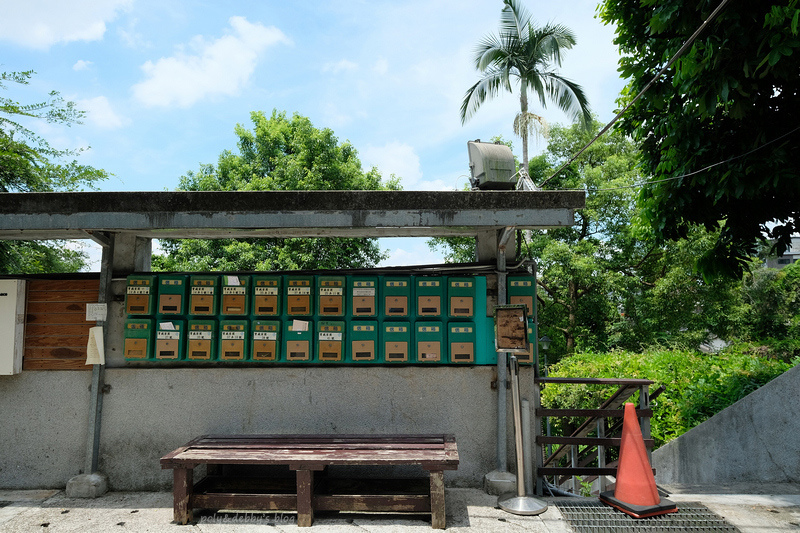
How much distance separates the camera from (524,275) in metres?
5.21

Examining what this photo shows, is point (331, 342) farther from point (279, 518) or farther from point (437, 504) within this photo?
point (437, 504)

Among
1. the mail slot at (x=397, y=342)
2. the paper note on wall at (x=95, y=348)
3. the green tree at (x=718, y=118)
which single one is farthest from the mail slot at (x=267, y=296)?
the green tree at (x=718, y=118)

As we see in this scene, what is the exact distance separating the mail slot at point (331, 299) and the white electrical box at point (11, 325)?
9.92ft

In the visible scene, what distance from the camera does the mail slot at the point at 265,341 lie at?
16.8ft

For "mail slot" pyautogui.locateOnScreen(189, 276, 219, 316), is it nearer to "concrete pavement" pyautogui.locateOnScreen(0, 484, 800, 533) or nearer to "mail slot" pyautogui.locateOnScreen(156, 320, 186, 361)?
"mail slot" pyautogui.locateOnScreen(156, 320, 186, 361)

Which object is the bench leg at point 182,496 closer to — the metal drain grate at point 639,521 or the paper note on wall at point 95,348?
the paper note on wall at point 95,348

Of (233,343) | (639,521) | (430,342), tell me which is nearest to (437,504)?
(430,342)

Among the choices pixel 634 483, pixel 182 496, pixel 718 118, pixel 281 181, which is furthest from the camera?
pixel 281 181

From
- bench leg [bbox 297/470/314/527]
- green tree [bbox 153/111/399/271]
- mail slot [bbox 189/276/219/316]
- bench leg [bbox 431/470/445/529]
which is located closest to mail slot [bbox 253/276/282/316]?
mail slot [bbox 189/276/219/316]

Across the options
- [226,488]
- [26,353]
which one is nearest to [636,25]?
[226,488]

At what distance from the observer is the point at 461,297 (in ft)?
16.9

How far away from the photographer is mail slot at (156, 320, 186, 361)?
5.13 meters

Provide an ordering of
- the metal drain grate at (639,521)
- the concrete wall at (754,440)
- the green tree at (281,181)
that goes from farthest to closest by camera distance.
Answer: the green tree at (281,181), the concrete wall at (754,440), the metal drain grate at (639,521)

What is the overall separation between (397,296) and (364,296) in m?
0.33
